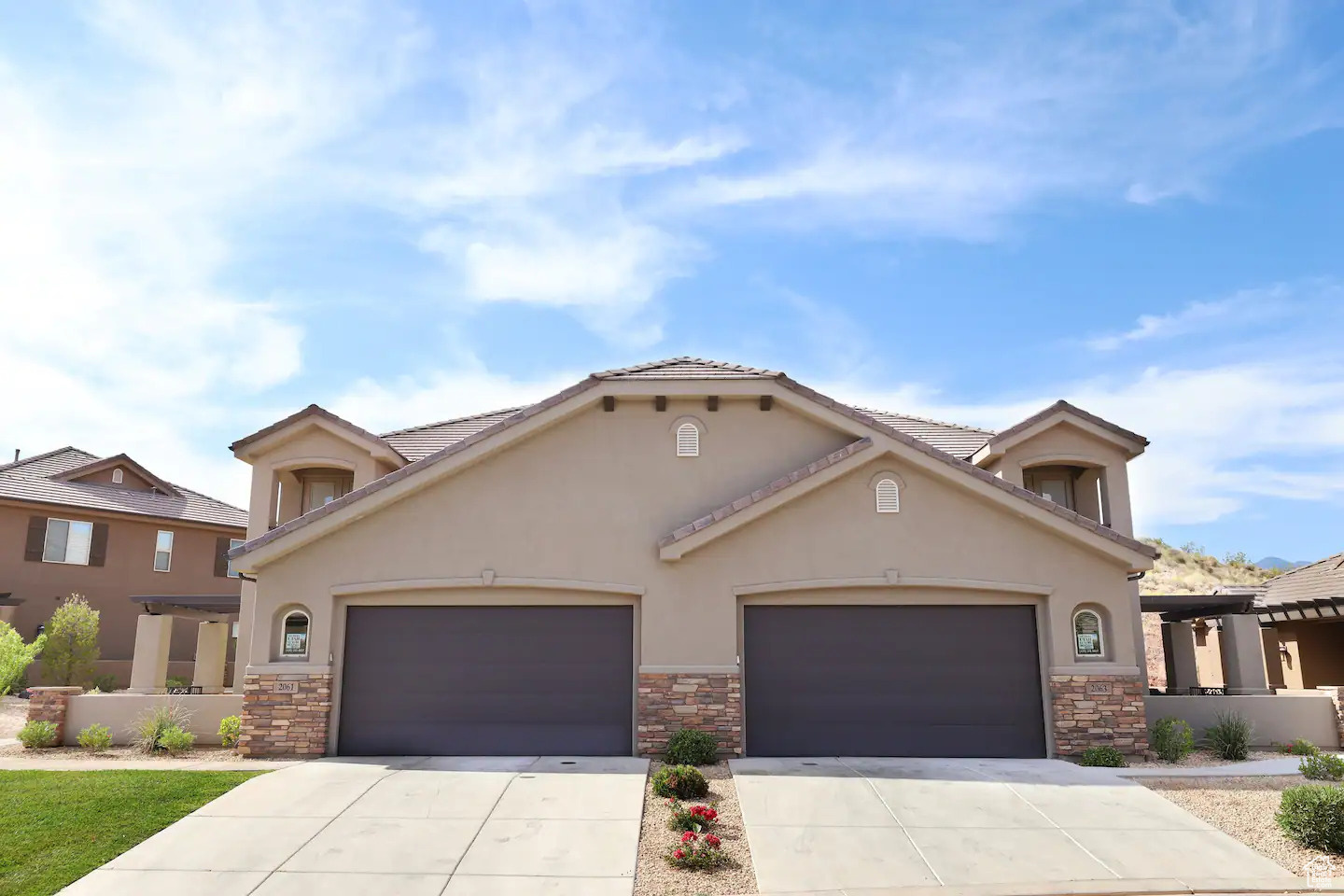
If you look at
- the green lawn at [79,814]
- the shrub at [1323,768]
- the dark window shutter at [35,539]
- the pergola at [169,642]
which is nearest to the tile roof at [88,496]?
the dark window shutter at [35,539]

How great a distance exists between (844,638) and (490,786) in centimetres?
584

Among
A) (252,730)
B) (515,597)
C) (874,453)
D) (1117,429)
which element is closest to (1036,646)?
(874,453)

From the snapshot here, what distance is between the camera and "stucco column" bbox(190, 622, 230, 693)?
656 inches

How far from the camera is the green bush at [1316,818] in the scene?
910 cm

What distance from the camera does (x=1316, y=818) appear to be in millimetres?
9227

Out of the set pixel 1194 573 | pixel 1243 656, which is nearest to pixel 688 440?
pixel 1243 656

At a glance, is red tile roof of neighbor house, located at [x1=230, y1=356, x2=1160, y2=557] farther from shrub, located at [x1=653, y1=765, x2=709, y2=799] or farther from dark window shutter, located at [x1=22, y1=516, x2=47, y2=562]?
dark window shutter, located at [x1=22, y1=516, x2=47, y2=562]

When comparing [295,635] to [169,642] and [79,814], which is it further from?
[79,814]

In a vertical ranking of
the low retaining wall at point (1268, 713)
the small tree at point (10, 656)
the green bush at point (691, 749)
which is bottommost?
the green bush at point (691, 749)

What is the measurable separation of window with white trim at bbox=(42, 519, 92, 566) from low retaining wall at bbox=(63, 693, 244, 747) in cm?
1417

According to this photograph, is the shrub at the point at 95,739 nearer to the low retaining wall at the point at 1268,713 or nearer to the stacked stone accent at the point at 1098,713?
the stacked stone accent at the point at 1098,713

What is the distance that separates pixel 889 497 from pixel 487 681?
23.1ft

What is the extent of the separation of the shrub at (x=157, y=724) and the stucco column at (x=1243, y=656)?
1743 cm

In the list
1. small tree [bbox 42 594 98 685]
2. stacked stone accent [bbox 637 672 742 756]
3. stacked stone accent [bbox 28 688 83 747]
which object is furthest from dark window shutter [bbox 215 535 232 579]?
stacked stone accent [bbox 637 672 742 756]
